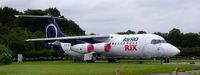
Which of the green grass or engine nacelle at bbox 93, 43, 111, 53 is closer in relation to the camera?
the green grass

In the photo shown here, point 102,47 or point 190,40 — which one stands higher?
point 190,40

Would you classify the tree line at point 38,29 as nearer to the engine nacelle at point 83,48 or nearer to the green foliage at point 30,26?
the green foliage at point 30,26

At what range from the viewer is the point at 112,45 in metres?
62.2

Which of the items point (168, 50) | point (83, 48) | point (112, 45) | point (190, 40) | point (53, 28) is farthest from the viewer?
point (190, 40)

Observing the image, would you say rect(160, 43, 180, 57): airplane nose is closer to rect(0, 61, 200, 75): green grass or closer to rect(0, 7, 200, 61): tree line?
rect(0, 61, 200, 75): green grass

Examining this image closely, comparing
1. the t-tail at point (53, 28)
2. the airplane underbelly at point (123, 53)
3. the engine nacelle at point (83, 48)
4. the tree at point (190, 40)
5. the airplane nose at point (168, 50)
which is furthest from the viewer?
the tree at point (190, 40)

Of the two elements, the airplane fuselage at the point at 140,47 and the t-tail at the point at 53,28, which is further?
the t-tail at the point at 53,28

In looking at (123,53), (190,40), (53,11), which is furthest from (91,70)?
(190,40)

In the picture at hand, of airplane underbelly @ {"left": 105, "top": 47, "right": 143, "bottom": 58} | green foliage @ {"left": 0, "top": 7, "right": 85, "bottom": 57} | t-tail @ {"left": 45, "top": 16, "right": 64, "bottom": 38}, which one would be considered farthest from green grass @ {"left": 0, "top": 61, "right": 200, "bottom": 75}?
green foliage @ {"left": 0, "top": 7, "right": 85, "bottom": 57}

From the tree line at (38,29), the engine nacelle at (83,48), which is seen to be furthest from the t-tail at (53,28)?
the tree line at (38,29)

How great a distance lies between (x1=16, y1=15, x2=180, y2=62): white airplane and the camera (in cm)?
5647

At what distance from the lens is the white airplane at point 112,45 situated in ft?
185

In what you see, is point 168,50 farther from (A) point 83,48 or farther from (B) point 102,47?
(A) point 83,48

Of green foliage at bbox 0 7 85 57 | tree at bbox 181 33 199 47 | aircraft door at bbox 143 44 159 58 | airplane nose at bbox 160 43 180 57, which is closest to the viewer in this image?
airplane nose at bbox 160 43 180 57
